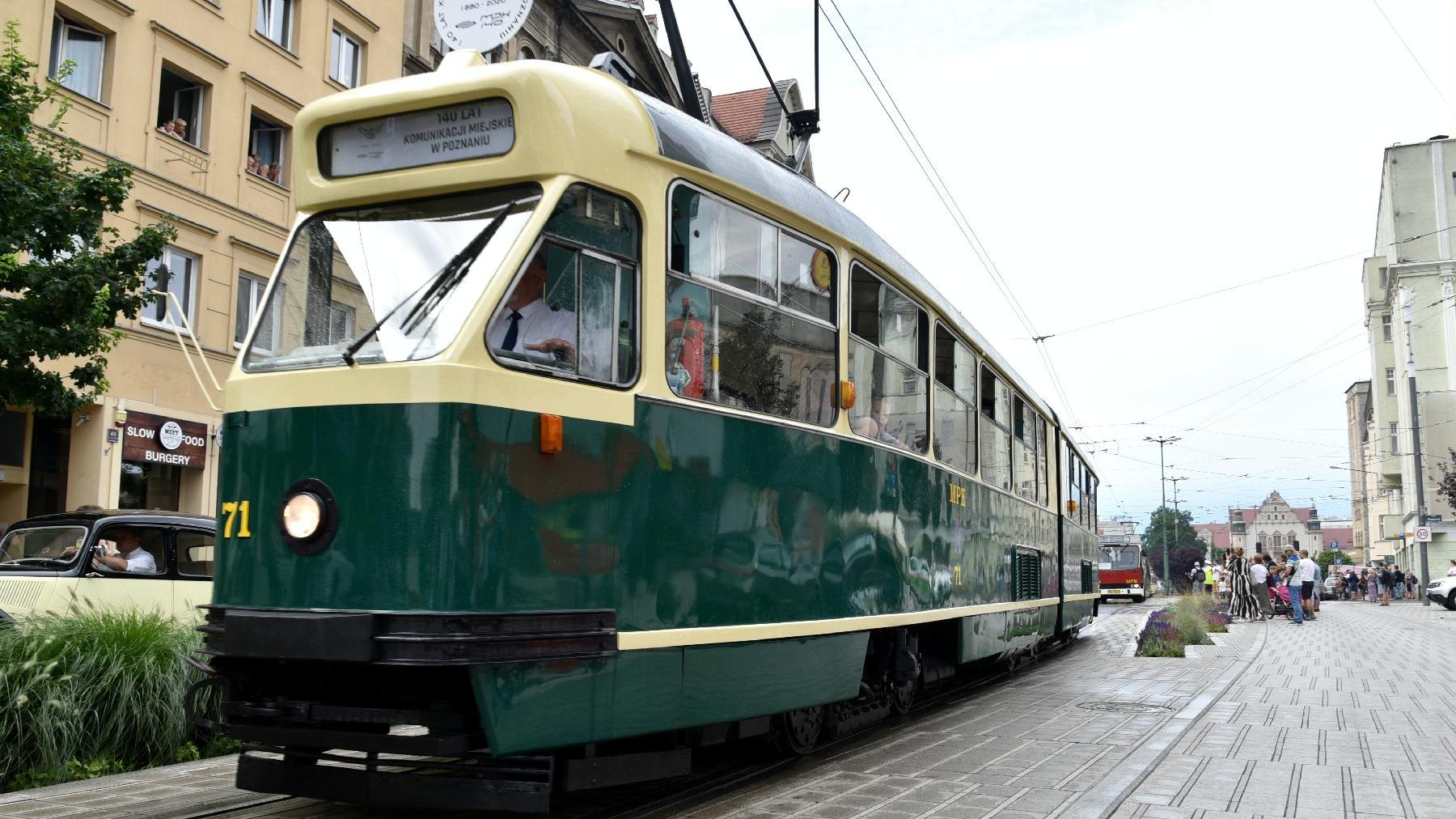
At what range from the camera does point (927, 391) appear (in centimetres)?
897

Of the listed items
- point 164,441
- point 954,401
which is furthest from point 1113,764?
point 164,441

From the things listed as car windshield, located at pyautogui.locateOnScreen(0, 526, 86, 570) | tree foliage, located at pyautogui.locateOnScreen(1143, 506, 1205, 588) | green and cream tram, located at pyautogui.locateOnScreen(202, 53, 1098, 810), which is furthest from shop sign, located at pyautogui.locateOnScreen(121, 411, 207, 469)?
tree foliage, located at pyautogui.locateOnScreen(1143, 506, 1205, 588)

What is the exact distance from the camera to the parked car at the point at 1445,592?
115 ft

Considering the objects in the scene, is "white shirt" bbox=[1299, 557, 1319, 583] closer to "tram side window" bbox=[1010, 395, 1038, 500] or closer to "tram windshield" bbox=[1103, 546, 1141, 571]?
"tram side window" bbox=[1010, 395, 1038, 500]

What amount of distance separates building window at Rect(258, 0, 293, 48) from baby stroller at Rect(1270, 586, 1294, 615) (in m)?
22.9

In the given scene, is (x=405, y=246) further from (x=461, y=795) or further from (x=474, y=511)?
(x=461, y=795)

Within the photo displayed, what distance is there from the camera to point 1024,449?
13.2 m

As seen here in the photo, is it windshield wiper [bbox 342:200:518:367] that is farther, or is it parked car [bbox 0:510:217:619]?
parked car [bbox 0:510:217:619]

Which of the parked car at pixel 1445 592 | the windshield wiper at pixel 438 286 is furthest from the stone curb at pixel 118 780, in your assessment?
the parked car at pixel 1445 592

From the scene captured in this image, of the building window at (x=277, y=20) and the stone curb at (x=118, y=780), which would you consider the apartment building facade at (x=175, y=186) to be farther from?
the stone curb at (x=118, y=780)

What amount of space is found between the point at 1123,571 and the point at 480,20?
36.0m

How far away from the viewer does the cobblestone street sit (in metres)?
6.01

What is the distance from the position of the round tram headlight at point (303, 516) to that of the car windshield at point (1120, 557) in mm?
39990

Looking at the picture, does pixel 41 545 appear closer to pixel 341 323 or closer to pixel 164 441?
pixel 341 323
